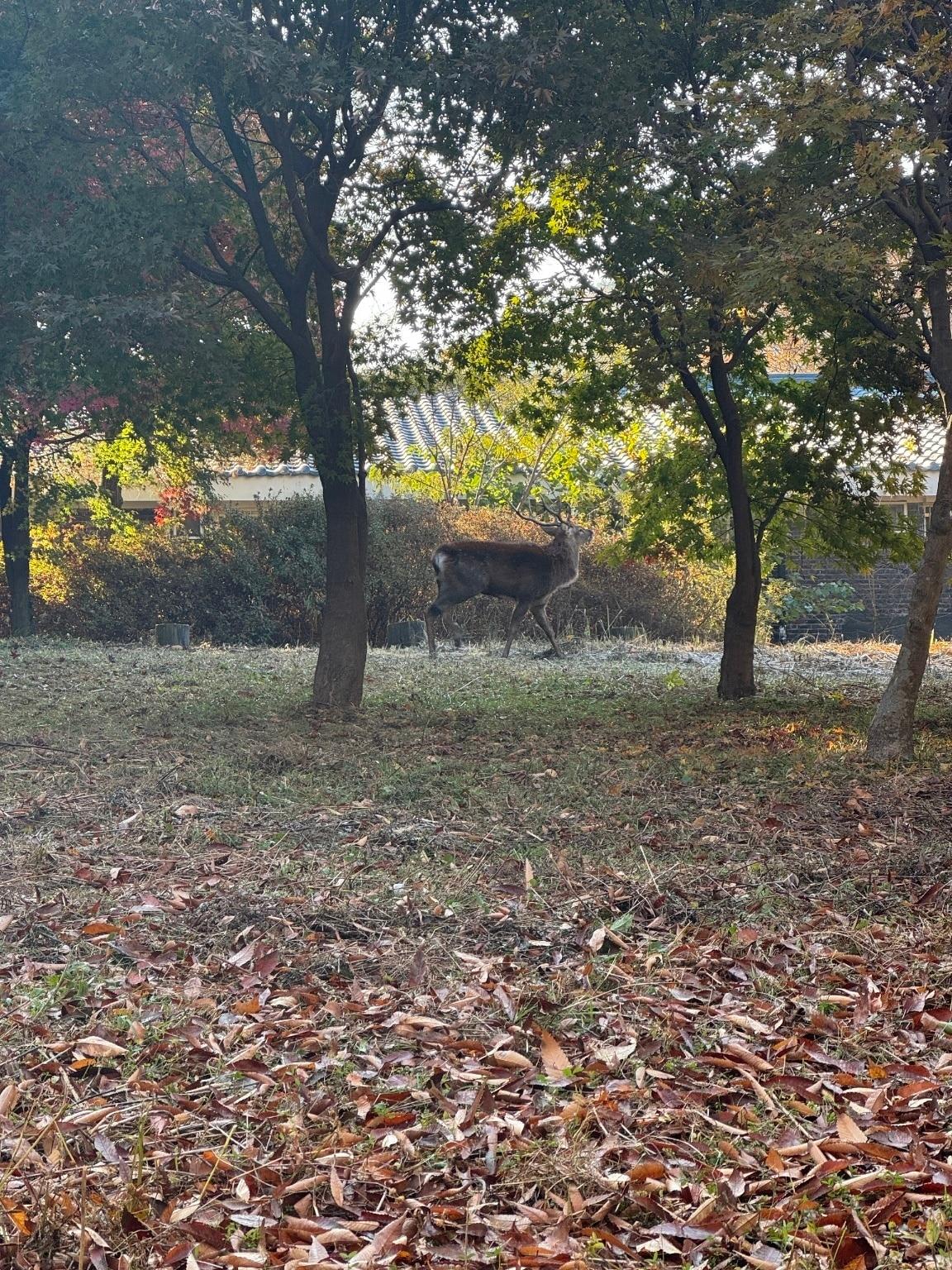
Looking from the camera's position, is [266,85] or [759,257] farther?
[266,85]

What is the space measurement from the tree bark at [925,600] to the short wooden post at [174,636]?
34.8ft

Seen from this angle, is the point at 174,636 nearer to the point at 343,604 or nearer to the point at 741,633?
the point at 343,604

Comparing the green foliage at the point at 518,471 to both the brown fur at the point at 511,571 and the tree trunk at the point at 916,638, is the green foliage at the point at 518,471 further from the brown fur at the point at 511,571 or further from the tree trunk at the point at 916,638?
the tree trunk at the point at 916,638

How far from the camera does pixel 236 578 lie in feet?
55.1

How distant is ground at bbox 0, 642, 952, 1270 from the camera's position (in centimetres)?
266

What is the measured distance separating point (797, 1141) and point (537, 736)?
230 inches

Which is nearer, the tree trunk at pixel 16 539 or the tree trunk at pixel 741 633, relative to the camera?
the tree trunk at pixel 741 633

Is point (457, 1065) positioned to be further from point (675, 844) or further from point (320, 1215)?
point (675, 844)

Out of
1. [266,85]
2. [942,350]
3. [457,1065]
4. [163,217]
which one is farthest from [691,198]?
[457,1065]

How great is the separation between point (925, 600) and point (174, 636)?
36.3 ft

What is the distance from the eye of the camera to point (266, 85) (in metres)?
7.86

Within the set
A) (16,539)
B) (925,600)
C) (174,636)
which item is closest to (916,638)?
(925,600)

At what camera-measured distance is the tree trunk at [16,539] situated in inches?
626

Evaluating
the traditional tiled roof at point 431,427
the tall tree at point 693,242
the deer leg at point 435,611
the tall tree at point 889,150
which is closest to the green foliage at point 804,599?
the deer leg at point 435,611
